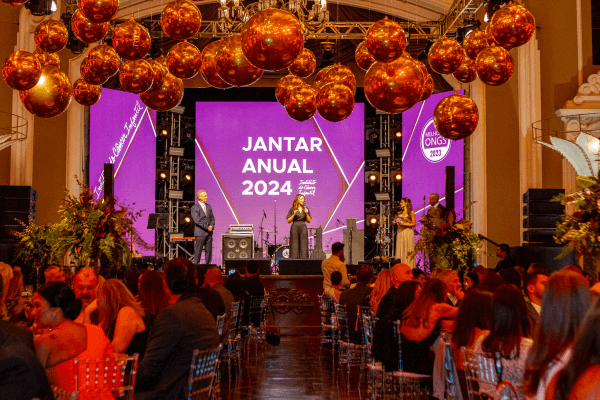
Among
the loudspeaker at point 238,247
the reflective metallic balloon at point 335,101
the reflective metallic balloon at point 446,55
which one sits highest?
the reflective metallic balloon at point 446,55

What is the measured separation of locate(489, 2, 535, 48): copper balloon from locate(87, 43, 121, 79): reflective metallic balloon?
3310mm

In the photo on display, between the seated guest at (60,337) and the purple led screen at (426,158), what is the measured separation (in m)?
11.9

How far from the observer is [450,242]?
9.91 metres

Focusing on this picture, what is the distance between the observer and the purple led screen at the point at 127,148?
14344 millimetres

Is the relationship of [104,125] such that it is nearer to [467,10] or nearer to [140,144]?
[140,144]

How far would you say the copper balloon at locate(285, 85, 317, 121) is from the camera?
595cm

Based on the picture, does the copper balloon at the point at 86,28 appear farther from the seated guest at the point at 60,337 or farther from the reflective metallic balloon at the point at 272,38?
the seated guest at the point at 60,337

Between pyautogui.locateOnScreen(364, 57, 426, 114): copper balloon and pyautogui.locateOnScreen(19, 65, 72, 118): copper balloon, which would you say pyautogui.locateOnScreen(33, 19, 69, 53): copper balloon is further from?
pyautogui.locateOnScreen(364, 57, 426, 114): copper balloon

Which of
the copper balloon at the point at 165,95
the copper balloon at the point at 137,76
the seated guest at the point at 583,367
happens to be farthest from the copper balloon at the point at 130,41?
the seated guest at the point at 583,367

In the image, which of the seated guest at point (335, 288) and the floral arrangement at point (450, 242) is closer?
the seated guest at point (335, 288)

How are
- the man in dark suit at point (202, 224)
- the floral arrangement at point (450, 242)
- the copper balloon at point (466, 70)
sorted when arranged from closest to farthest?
the copper balloon at point (466, 70), the floral arrangement at point (450, 242), the man in dark suit at point (202, 224)

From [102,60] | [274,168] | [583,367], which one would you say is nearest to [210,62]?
[102,60]

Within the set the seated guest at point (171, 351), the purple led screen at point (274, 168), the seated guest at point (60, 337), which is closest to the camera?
→ the seated guest at point (60, 337)

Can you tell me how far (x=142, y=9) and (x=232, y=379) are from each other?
35.5 ft
